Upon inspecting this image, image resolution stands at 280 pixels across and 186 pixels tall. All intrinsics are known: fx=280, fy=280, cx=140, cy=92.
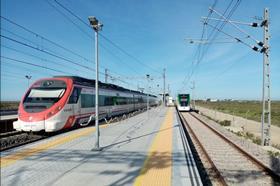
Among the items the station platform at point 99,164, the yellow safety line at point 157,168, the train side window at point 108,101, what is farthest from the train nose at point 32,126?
the train side window at point 108,101

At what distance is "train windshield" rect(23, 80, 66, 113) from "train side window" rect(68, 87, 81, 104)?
64 centimetres

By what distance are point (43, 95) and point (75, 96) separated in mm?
1936

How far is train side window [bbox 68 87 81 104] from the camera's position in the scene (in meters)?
15.4

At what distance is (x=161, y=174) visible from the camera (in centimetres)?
700

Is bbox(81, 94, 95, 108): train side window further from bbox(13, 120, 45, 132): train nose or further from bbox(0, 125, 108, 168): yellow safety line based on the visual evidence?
bbox(0, 125, 108, 168): yellow safety line

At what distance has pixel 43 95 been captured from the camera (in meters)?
14.5

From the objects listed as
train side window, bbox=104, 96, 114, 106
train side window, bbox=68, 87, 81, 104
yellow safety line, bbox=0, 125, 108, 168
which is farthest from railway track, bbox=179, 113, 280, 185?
train side window, bbox=104, 96, 114, 106

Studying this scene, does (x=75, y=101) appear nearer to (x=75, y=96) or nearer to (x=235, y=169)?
(x=75, y=96)

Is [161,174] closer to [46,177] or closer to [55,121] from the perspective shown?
[46,177]

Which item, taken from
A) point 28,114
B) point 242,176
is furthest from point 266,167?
point 28,114

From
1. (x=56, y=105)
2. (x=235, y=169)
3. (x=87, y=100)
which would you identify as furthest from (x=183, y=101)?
(x=235, y=169)

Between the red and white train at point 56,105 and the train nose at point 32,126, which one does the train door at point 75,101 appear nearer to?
the red and white train at point 56,105

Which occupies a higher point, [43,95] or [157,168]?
[43,95]

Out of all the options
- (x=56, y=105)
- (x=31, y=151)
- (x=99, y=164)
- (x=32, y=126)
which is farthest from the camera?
(x=56, y=105)
